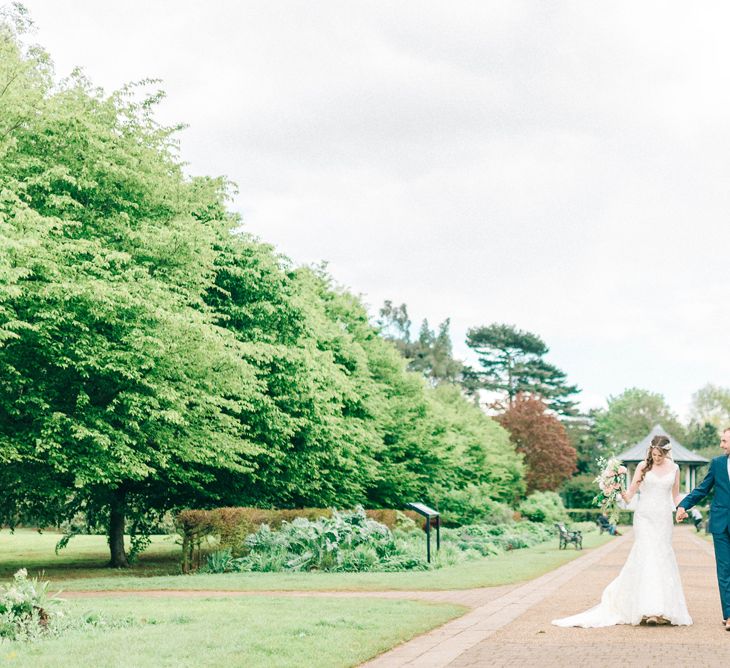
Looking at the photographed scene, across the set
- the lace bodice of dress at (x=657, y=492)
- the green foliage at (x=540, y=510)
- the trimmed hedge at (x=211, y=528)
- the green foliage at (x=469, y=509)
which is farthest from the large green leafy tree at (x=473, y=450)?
the lace bodice of dress at (x=657, y=492)

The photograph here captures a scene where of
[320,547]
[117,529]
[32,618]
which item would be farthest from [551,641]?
[117,529]

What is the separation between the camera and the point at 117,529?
26.3 metres

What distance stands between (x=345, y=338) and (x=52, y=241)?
20.2m

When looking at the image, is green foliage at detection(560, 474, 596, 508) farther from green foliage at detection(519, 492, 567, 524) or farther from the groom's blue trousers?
the groom's blue trousers

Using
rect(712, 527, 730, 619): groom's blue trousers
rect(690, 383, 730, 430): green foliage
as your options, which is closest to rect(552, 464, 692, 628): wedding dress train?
rect(712, 527, 730, 619): groom's blue trousers

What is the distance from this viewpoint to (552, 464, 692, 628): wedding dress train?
1112 centimetres

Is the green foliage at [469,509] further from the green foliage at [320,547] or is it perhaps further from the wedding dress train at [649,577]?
the wedding dress train at [649,577]

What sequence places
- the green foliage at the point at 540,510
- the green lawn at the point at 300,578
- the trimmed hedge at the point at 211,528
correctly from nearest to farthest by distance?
1. the green lawn at the point at 300,578
2. the trimmed hedge at the point at 211,528
3. the green foliage at the point at 540,510

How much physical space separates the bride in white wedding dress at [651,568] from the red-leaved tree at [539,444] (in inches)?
Result: 2756

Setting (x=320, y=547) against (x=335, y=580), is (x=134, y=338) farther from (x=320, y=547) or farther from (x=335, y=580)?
(x=335, y=580)

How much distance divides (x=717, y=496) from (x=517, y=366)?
102 metres

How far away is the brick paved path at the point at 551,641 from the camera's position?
344 inches

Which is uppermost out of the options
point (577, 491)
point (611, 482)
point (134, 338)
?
point (134, 338)

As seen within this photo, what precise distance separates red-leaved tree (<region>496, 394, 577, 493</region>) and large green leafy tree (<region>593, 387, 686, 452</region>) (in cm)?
3585
